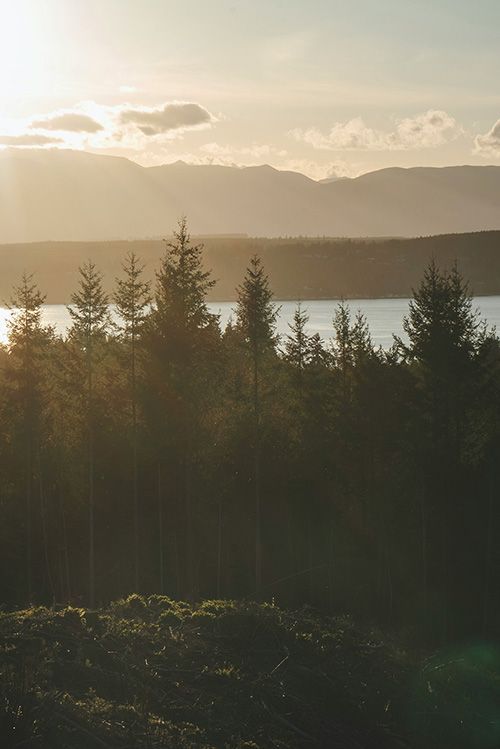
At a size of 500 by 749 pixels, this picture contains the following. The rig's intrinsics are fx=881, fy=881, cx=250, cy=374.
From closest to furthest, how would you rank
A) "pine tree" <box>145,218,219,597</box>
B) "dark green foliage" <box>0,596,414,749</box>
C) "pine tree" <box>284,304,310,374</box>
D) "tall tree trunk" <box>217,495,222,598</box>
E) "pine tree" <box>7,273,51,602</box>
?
"dark green foliage" <box>0,596,414,749</box>
"pine tree" <box>145,218,219,597</box>
"pine tree" <box>7,273,51,602</box>
"tall tree trunk" <box>217,495,222,598</box>
"pine tree" <box>284,304,310,374</box>

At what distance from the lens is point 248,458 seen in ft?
110

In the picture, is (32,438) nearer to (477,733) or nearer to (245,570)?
(245,570)

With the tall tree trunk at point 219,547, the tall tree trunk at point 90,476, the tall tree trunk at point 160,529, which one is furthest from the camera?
the tall tree trunk at point 219,547

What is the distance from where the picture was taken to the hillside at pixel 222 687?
13219 millimetres

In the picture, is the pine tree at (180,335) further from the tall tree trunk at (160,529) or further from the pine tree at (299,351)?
the pine tree at (299,351)

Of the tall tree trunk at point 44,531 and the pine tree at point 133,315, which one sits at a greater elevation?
the pine tree at point 133,315

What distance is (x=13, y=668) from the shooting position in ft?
48.2

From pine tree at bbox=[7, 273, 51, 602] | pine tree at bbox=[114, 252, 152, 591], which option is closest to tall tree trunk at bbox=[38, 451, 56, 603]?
pine tree at bbox=[7, 273, 51, 602]

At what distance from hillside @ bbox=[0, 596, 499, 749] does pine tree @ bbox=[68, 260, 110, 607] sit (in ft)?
43.8

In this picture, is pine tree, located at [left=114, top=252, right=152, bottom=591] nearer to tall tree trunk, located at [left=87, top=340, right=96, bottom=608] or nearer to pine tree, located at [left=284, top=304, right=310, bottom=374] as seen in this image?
tall tree trunk, located at [left=87, top=340, right=96, bottom=608]

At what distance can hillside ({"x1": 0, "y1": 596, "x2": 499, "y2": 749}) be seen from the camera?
13.2 m

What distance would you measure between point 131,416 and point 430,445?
33.7 feet

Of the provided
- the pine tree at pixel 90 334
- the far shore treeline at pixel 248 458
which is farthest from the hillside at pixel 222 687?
the pine tree at pixel 90 334

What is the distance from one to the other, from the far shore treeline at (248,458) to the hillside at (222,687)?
11.9 meters
